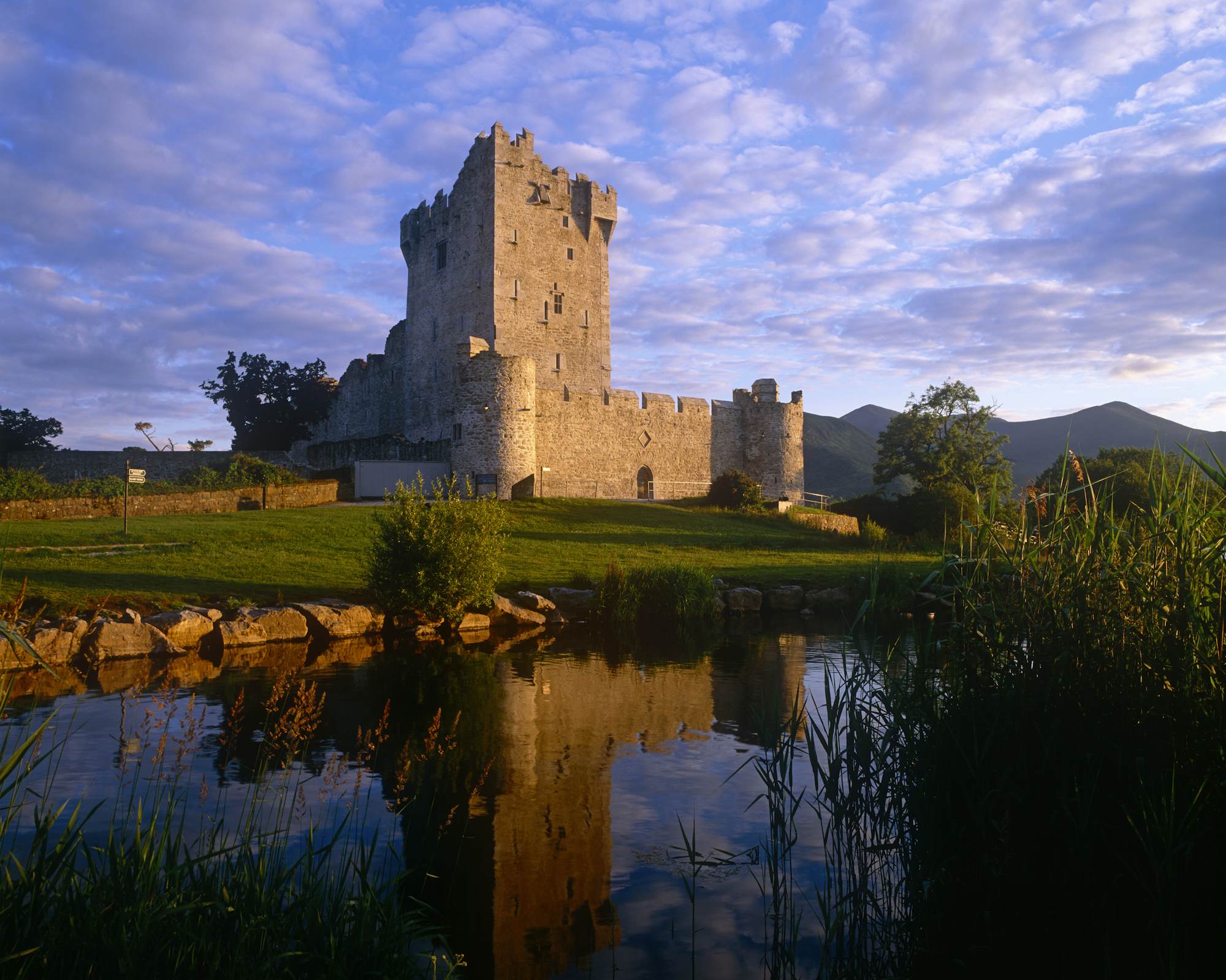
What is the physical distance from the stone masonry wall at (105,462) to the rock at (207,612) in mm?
24038

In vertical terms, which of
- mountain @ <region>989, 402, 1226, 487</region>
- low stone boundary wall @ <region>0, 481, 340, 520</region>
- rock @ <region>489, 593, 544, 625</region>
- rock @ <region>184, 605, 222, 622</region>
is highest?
mountain @ <region>989, 402, 1226, 487</region>

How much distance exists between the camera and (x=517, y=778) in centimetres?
798

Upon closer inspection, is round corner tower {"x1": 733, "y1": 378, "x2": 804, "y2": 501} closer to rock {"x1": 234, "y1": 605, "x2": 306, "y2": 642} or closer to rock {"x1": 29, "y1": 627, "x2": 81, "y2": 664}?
rock {"x1": 234, "y1": 605, "x2": 306, "y2": 642}

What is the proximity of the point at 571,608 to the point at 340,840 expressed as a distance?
40.1 feet

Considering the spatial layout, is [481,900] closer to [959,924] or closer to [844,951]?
[844,951]

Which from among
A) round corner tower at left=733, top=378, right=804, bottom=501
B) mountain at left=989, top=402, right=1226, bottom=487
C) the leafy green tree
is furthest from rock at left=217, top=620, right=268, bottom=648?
mountain at left=989, top=402, right=1226, bottom=487

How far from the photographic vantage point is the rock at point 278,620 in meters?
14.4

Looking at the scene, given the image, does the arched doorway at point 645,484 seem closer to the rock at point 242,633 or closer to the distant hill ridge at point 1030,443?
the rock at point 242,633

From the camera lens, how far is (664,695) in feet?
37.3

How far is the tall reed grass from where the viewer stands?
4.52 meters

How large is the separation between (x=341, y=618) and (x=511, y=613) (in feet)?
10.8

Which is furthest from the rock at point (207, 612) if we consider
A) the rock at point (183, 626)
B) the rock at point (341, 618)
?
the rock at point (341, 618)

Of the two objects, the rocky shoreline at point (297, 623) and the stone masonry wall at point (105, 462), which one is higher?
the stone masonry wall at point (105, 462)

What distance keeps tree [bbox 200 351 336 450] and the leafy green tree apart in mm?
34779
